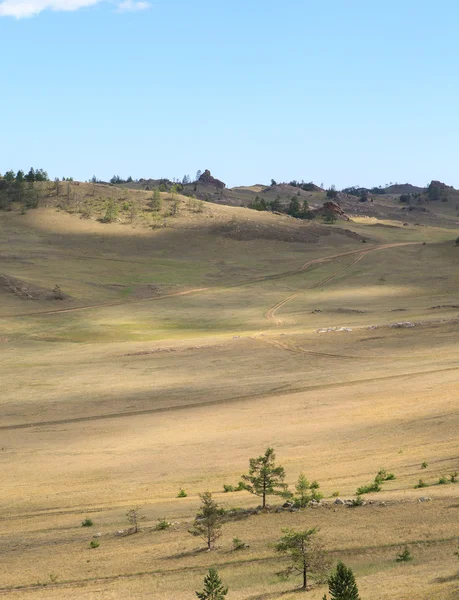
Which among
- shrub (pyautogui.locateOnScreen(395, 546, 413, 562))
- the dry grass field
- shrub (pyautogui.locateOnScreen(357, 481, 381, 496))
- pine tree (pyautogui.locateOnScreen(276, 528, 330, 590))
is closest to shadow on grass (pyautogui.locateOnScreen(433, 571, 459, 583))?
the dry grass field

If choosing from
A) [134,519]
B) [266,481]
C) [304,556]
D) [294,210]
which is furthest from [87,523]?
[294,210]

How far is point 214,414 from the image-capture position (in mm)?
38719

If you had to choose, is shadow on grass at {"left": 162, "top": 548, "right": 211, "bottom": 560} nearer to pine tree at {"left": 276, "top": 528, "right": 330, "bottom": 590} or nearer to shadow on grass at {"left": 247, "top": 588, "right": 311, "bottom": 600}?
pine tree at {"left": 276, "top": 528, "right": 330, "bottom": 590}

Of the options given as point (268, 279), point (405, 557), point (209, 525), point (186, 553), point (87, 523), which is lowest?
point (87, 523)

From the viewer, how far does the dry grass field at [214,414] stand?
21297mm

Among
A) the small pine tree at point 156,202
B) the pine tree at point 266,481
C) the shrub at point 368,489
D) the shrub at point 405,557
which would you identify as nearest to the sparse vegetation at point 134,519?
the pine tree at point 266,481

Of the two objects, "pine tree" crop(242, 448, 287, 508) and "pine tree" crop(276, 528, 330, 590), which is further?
"pine tree" crop(242, 448, 287, 508)

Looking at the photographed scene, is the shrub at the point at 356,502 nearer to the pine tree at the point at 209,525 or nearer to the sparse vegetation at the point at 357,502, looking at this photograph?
the sparse vegetation at the point at 357,502

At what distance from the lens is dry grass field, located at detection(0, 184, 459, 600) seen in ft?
69.9

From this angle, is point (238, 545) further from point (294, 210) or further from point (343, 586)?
point (294, 210)

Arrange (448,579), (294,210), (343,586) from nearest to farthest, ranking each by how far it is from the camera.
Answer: (343,586) < (448,579) < (294,210)

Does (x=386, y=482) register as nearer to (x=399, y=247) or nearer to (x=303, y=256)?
(x=303, y=256)

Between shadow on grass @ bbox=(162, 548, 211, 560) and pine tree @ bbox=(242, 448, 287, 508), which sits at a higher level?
pine tree @ bbox=(242, 448, 287, 508)

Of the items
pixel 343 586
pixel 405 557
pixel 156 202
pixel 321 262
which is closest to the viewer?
pixel 343 586
